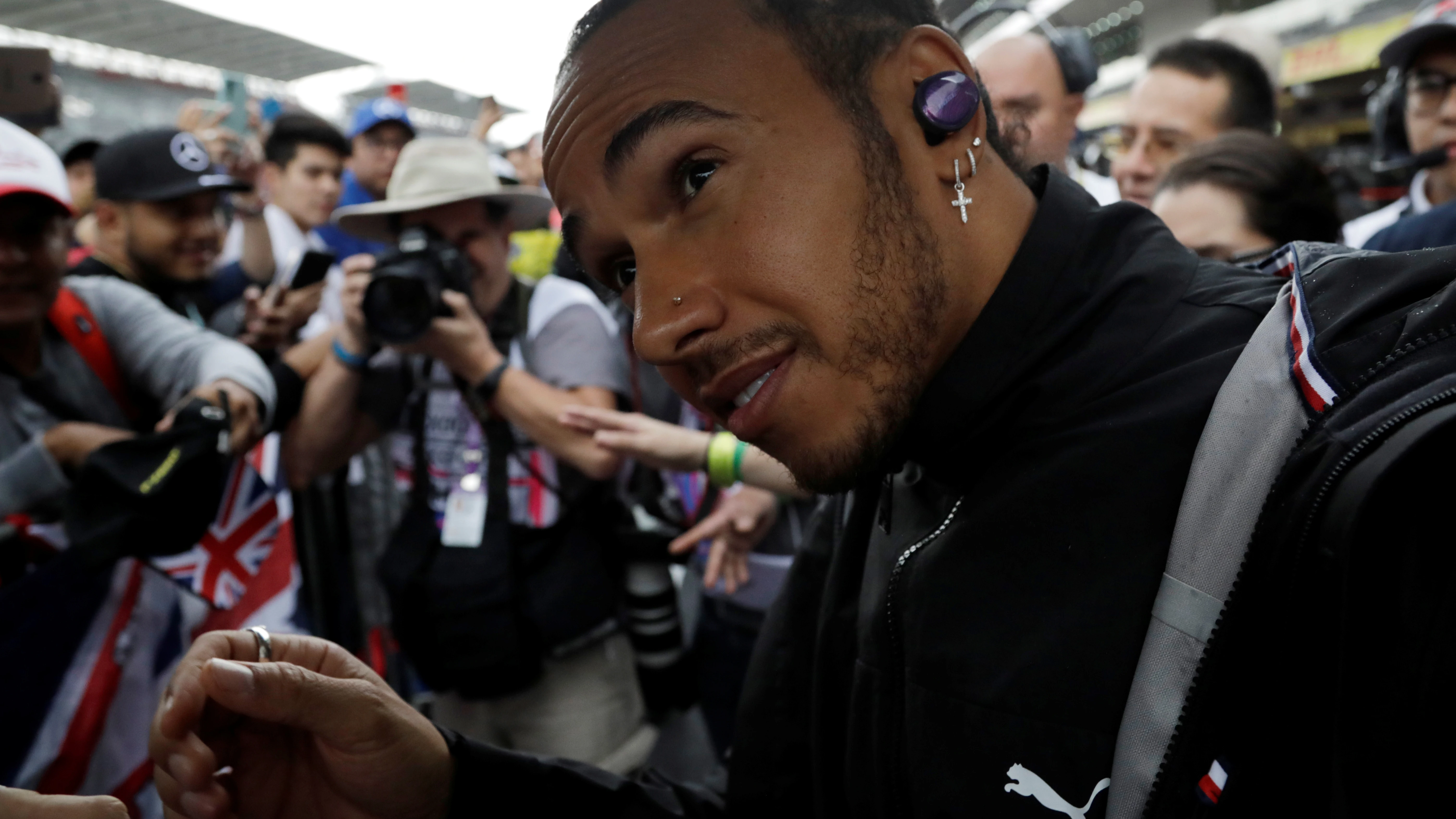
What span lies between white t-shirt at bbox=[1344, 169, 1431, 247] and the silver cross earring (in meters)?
1.90

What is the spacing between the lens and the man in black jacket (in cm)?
83

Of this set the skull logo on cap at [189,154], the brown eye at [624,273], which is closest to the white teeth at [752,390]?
the brown eye at [624,273]

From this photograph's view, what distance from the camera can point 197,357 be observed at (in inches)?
85.9

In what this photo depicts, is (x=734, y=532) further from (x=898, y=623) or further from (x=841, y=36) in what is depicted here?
(x=841, y=36)

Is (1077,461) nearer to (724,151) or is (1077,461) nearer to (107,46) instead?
(724,151)

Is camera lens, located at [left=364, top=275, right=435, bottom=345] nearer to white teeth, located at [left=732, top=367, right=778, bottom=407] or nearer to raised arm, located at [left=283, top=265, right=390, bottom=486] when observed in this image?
raised arm, located at [left=283, top=265, right=390, bottom=486]

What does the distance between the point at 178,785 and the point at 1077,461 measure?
3.19 ft

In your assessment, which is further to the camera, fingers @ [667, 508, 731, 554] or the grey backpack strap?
fingers @ [667, 508, 731, 554]

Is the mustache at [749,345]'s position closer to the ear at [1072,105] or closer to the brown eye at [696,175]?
the brown eye at [696,175]

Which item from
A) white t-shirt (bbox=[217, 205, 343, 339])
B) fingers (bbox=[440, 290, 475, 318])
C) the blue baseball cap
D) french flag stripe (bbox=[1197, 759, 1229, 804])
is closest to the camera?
french flag stripe (bbox=[1197, 759, 1229, 804])

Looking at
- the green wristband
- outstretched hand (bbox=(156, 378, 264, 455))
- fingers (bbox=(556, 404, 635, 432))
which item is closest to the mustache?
the green wristband

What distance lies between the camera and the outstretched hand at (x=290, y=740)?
938 mm

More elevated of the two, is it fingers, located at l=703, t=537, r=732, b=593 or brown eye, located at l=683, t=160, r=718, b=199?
brown eye, located at l=683, t=160, r=718, b=199

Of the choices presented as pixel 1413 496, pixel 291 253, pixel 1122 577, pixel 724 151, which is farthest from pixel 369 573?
pixel 1413 496
